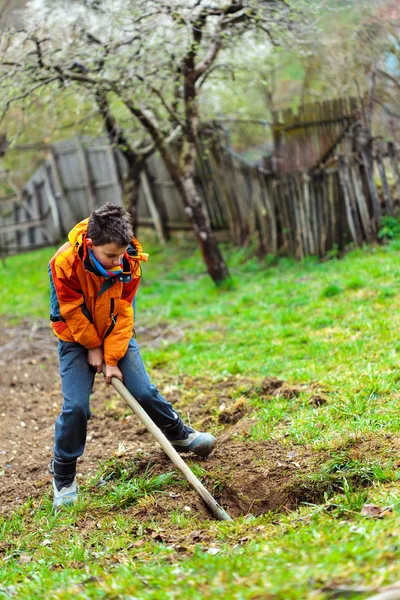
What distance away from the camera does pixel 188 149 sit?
32.4 ft

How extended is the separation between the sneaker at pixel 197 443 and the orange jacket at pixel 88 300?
777 millimetres

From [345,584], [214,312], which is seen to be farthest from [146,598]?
[214,312]

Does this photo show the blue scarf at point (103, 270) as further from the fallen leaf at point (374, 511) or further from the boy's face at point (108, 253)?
the fallen leaf at point (374, 511)

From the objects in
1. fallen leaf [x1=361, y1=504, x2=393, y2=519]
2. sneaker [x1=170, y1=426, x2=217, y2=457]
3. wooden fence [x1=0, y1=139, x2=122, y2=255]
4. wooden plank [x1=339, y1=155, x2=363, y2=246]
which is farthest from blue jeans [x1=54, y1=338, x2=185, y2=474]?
wooden fence [x1=0, y1=139, x2=122, y2=255]

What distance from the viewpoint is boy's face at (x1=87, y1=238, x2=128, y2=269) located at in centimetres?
386

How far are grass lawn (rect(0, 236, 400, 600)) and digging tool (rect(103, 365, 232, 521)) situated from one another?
16cm

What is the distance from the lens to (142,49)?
27.3 feet

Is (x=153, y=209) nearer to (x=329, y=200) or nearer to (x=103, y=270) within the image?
(x=329, y=200)

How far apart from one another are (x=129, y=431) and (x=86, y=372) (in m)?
1.34

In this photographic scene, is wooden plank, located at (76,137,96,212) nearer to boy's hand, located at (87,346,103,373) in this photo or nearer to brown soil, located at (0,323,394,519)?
brown soil, located at (0,323,394,519)

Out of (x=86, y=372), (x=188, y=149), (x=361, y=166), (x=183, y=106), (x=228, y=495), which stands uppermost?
(x=183, y=106)

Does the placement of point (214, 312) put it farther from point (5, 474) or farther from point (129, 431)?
point (5, 474)

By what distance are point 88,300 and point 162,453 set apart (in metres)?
1.33

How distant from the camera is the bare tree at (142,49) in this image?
7805 mm
